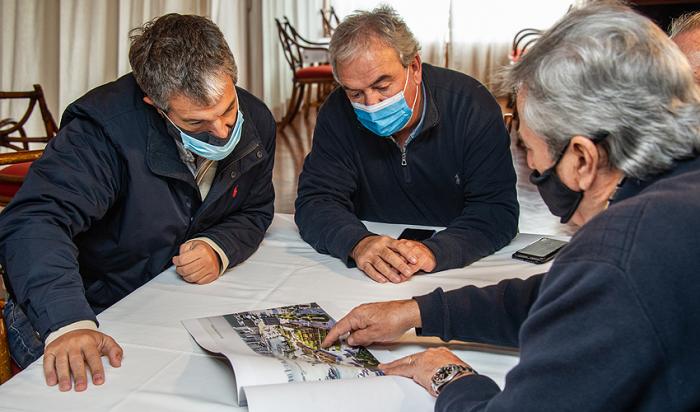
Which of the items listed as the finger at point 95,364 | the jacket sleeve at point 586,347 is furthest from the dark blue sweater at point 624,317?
the finger at point 95,364

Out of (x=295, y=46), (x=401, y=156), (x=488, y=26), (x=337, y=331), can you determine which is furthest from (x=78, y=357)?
(x=488, y=26)

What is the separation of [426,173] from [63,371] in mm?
1189

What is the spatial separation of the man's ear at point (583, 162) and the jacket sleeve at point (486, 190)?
77 cm

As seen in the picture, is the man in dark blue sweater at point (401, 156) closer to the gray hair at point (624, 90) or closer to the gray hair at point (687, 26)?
the gray hair at point (687, 26)

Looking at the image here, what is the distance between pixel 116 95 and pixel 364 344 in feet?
2.75

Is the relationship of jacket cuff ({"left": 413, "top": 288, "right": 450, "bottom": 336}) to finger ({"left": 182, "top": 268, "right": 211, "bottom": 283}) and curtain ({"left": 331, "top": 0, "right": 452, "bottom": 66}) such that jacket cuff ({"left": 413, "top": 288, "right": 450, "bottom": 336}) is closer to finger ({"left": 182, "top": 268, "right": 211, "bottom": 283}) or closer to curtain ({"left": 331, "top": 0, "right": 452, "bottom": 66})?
finger ({"left": 182, "top": 268, "right": 211, "bottom": 283})

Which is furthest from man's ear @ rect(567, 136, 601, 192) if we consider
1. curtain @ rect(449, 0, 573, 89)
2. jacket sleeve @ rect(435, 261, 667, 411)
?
curtain @ rect(449, 0, 573, 89)

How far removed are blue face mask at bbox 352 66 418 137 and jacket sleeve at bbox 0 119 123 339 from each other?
2.11ft

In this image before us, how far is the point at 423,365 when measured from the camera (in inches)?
46.1

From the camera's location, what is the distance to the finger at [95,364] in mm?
1188

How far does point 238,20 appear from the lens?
643 centimetres

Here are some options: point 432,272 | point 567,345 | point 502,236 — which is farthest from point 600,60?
point 502,236

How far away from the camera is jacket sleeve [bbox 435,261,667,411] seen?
32.0 inches

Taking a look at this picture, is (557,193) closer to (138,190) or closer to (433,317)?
(433,317)
